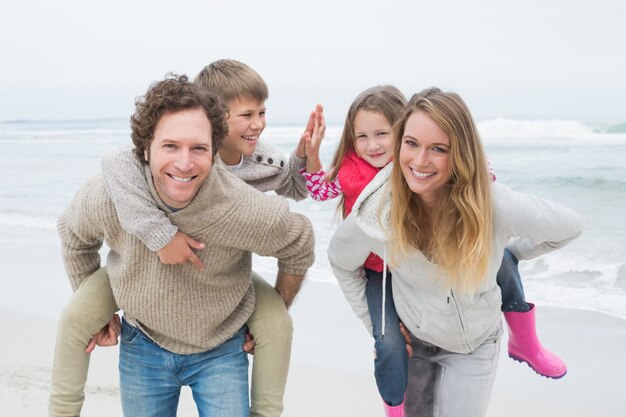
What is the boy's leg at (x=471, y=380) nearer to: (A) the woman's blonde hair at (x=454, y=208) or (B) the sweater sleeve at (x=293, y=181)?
(A) the woman's blonde hair at (x=454, y=208)

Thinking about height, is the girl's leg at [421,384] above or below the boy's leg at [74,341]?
below

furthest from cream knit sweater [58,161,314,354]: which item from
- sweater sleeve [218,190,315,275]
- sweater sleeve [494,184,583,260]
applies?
sweater sleeve [494,184,583,260]

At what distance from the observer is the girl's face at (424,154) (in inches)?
111

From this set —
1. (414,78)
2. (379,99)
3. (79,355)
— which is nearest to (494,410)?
(379,99)

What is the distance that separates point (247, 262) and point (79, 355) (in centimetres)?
79

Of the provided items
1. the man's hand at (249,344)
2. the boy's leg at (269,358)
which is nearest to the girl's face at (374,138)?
the boy's leg at (269,358)

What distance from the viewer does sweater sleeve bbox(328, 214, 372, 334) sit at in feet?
10.0

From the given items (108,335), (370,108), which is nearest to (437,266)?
(370,108)

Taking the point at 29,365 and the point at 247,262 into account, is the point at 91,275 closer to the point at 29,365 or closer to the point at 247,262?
the point at 247,262

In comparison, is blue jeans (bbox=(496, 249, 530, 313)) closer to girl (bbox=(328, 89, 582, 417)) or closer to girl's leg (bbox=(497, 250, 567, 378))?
girl's leg (bbox=(497, 250, 567, 378))

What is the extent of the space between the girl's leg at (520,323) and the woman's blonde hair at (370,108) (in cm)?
82

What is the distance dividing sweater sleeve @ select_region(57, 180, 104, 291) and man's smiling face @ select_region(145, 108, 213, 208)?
0.30 m

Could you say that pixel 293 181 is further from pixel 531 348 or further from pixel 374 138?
pixel 531 348

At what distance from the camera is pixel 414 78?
23906mm
